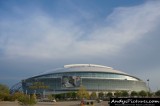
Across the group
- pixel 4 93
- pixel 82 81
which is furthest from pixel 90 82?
pixel 4 93

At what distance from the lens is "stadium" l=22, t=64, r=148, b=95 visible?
138 meters

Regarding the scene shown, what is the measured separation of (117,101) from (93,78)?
416 feet

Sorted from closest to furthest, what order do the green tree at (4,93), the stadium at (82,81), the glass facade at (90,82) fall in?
the green tree at (4,93) → the stadium at (82,81) → the glass facade at (90,82)

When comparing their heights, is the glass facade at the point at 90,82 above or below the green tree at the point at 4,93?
above

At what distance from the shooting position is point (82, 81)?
140375 mm

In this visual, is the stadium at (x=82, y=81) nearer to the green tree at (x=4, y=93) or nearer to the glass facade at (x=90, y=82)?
the glass facade at (x=90, y=82)

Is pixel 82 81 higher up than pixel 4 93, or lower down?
higher up

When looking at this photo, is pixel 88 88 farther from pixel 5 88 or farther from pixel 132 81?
pixel 5 88

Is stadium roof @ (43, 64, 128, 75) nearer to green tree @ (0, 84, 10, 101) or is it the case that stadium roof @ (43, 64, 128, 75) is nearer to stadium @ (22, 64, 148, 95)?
stadium @ (22, 64, 148, 95)

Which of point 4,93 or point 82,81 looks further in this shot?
point 82,81

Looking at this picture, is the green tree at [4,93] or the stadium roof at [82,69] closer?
the green tree at [4,93]

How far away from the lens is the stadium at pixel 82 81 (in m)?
138

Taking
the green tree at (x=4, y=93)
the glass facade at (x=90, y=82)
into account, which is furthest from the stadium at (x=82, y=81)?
the green tree at (x=4, y=93)

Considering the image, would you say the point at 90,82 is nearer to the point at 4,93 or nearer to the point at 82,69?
the point at 82,69
